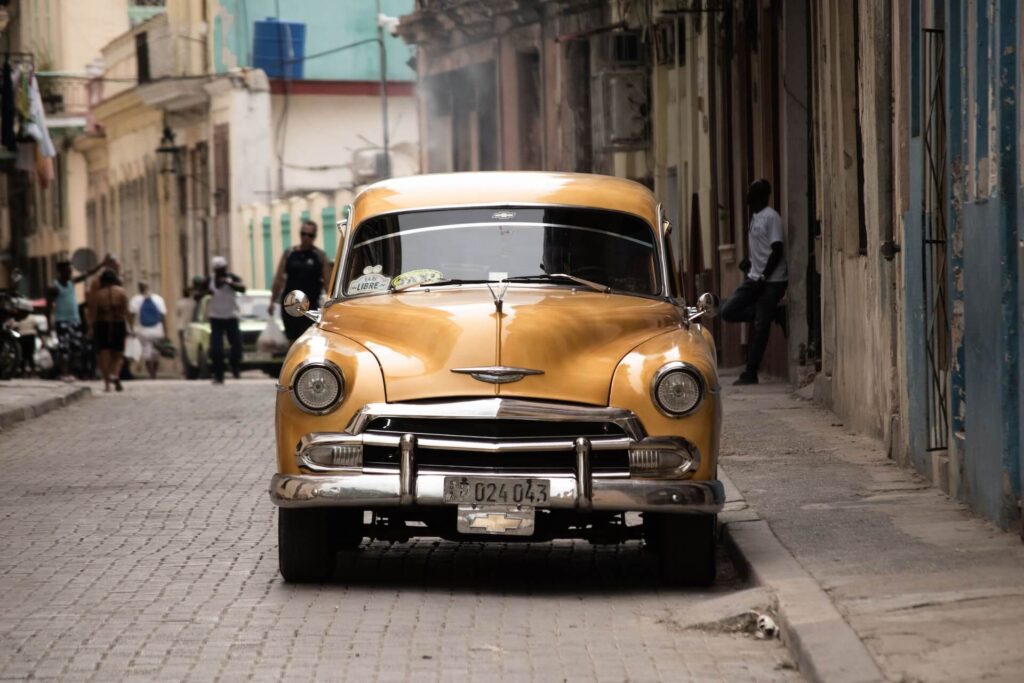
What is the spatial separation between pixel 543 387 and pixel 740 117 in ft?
49.1

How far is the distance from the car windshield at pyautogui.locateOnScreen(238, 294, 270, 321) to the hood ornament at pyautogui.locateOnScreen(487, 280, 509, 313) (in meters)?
26.7

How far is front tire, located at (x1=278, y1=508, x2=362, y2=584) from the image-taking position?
949 centimetres

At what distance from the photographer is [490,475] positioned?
357 inches

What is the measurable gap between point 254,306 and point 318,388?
28.3 meters

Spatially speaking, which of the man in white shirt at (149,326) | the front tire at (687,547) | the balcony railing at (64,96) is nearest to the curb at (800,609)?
the front tire at (687,547)

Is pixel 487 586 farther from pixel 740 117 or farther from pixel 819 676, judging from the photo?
pixel 740 117

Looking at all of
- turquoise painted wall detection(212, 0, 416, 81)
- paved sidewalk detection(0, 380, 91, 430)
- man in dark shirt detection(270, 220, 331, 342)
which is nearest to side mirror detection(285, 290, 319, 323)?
paved sidewalk detection(0, 380, 91, 430)

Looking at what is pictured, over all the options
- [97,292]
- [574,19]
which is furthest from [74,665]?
[574,19]

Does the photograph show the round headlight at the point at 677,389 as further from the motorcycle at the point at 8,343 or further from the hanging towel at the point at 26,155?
the hanging towel at the point at 26,155

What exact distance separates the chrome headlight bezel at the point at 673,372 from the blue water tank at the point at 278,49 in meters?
43.4

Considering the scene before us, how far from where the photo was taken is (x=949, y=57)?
443 inches

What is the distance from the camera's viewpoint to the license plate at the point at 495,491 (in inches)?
356

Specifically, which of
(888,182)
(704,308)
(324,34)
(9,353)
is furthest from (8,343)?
(324,34)

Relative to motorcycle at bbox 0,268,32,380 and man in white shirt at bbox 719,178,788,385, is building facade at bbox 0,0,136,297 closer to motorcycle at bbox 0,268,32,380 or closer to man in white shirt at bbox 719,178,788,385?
motorcycle at bbox 0,268,32,380
